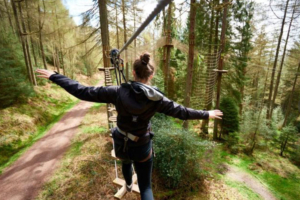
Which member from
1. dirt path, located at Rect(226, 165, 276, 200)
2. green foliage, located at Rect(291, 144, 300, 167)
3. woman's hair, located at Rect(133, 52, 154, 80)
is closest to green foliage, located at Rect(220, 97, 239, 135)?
dirt path, located at Rect(226, 165, 276, 200)

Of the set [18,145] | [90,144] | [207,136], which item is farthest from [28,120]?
[207,136]

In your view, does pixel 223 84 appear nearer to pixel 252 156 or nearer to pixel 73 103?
pixel 252 156

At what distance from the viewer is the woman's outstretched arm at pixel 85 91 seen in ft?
4.35

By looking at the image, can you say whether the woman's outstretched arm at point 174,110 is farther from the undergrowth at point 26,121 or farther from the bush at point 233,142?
the bush at point 233,142

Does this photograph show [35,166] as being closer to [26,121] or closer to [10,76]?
[26,121]

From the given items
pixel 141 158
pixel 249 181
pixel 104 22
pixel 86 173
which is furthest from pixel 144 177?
pixel 249 181

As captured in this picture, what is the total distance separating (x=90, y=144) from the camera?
616 cm

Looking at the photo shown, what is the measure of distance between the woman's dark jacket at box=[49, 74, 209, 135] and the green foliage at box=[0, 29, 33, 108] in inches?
343

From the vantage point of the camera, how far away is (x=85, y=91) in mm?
1335

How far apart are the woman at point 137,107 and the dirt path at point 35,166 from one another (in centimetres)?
432

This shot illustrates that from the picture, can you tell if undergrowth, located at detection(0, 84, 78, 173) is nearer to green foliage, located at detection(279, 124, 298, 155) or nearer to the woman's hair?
the woman's hair

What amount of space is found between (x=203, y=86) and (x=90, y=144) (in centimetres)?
612

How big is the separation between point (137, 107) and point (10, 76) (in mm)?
9524

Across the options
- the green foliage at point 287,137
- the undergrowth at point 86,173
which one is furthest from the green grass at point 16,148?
the green foliage at point 287,137
